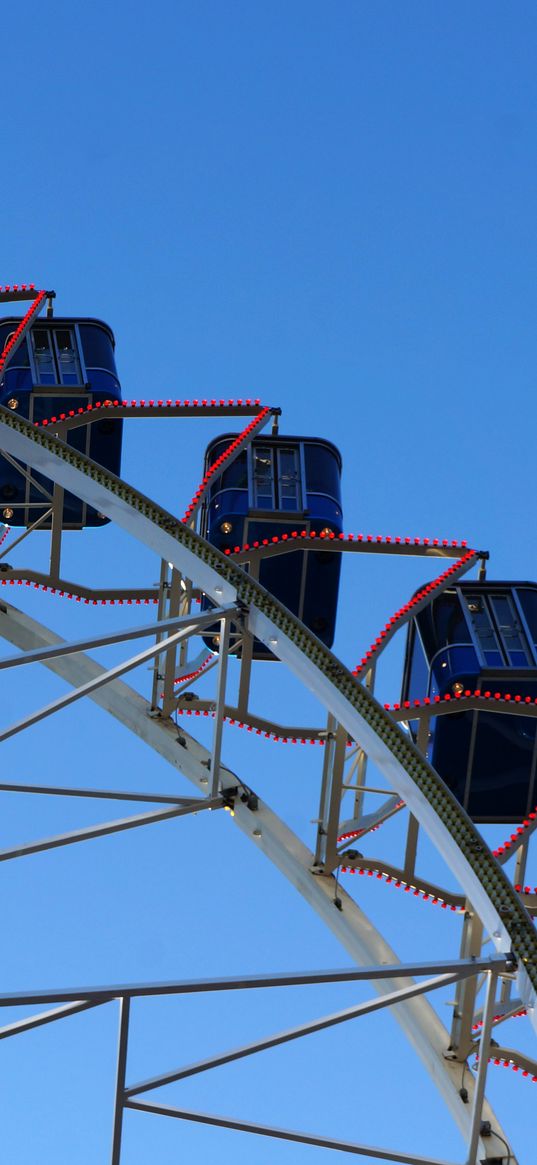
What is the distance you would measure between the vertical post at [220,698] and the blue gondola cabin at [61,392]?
7644 millimetres

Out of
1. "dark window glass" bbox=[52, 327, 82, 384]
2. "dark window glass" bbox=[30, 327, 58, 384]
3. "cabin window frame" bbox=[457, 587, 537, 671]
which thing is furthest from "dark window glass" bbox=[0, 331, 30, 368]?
"cabin window frame" bbox=[457, 587, 537, 671]

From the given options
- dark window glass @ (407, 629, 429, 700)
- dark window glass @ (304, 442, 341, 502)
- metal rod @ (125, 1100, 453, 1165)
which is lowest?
metal rod @ (125, 1100, 453, 1165)

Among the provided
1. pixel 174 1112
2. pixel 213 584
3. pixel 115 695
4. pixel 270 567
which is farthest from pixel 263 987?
pixel 115 695

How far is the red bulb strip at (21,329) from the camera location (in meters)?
33.5

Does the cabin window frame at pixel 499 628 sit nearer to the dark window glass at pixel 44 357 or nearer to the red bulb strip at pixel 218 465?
the red bulb strip at pixel 218 465

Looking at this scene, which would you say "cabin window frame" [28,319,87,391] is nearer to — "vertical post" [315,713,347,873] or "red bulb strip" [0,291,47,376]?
"red bulb strip" [0,291,47,376]

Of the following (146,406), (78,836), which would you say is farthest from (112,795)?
(146,406)

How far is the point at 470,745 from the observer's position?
27.9m

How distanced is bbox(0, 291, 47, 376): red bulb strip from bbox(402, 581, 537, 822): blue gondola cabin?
8.78 metres

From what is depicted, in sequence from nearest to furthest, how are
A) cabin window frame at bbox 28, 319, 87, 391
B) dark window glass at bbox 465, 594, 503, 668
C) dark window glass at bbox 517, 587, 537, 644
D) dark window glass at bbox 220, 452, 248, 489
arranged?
dark window glass at bbox 465, 594, 503, 668 → dark window glass at bbox 517, 587, 537, 644 → dark window glass at bbox 220, 452, 248, 489 → cabin window frame at bbox 28, 319, 87, 391

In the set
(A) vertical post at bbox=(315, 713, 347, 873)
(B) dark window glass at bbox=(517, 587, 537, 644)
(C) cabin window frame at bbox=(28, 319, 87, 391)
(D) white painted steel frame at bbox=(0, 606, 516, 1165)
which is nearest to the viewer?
(D) white painted steel frame at bbox=(0, 606, 516, 1165)

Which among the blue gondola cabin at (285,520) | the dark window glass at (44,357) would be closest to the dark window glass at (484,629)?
the blue gondola cabin at (285,520)

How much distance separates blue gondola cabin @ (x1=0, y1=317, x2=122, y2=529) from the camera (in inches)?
1283

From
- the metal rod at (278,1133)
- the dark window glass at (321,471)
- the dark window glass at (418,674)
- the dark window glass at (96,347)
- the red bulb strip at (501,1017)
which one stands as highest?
the dark window glass at (96,347)
